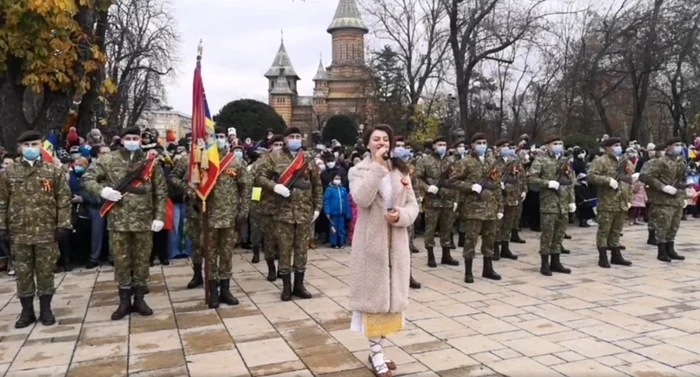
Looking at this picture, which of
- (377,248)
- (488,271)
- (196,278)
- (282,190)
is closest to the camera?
(377,248)

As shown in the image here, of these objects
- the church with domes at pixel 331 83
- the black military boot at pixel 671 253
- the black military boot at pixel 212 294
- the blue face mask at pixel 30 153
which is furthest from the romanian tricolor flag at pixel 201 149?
the church with domes at pixel 331 83

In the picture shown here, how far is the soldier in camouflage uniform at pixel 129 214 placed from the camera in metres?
6.30

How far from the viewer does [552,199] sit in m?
8.34

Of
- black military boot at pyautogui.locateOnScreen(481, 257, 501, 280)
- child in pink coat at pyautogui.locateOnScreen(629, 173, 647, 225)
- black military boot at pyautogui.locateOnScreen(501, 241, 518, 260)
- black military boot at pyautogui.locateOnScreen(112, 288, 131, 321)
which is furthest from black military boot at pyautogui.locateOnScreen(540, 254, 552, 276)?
child in pink coat at pyautogui.locateOnScreen(629, 173, 647, 225)

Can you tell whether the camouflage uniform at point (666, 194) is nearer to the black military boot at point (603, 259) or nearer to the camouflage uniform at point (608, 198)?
the camouflage uniform at point (608, 198)

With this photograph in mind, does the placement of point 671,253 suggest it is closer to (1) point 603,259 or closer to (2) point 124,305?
(1) point 603,259

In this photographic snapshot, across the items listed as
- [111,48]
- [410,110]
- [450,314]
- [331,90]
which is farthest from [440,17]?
[331,90]

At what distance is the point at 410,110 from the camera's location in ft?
95.6

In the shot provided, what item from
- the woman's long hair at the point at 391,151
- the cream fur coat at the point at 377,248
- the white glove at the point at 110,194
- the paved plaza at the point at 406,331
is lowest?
the paved plaza at the point at 406,331

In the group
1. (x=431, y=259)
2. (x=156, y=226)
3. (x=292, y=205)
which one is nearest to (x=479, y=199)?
(x=431, y=259)

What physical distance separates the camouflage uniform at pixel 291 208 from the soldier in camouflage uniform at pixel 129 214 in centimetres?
133

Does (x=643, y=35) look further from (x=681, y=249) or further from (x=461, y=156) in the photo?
(x=461, y=156)

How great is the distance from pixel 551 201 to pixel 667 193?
7.63 ft

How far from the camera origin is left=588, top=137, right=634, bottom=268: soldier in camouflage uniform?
8.73 m
